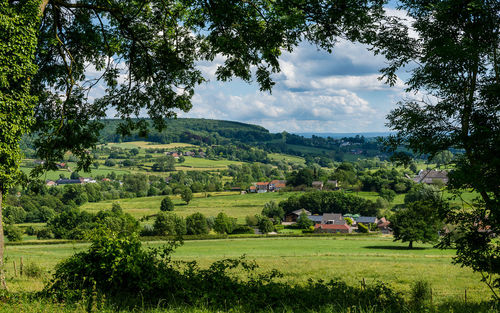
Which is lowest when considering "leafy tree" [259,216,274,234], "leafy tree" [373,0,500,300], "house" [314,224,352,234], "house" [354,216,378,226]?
"house" [314,224,352,234]

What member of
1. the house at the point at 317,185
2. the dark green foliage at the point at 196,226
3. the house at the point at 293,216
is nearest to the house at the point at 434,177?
the house at the point at 293,216

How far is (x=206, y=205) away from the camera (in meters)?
106

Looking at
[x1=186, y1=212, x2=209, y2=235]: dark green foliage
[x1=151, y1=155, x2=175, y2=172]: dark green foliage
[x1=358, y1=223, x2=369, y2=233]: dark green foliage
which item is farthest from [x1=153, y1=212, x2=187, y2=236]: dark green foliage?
[x1=151, y1=155, x2=175, y2=172]: dark green foliage

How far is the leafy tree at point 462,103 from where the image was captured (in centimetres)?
840

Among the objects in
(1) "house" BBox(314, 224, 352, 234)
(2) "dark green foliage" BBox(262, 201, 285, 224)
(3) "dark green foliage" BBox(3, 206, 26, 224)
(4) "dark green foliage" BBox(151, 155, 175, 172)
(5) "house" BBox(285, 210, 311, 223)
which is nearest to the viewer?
(1) "house" BBox(314, 224, 352, 234)

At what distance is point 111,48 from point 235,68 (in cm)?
455

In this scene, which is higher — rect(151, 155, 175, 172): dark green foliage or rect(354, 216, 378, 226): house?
rect(151, 155, 175, 172): dark green foliage

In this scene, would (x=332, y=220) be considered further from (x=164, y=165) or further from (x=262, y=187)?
(x=164, y=165)

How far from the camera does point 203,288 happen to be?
7.40 m

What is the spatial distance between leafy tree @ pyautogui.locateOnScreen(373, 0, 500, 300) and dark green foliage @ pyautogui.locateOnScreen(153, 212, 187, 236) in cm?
5747

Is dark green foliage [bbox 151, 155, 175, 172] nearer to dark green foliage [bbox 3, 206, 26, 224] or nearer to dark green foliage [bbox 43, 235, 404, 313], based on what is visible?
dark green foliage [bbox 3, 206, 26, 224]

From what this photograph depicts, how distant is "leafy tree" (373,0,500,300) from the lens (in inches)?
331

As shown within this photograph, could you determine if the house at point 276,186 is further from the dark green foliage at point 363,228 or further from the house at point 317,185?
the dark green foliage at point 363,228

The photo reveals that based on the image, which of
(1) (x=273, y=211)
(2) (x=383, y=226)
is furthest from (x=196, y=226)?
(2) (x=383, y=226)
